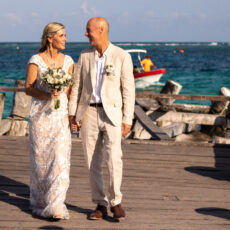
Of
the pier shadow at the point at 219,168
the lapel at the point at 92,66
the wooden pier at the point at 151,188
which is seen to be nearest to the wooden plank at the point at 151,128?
the wooden pier at the point at 151,188

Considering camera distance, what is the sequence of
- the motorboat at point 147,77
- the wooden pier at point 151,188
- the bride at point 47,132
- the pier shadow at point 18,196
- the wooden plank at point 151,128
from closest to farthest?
the wooden pier at point 151,188 → the bride at point 47,132 → the pier shadow at point 18,196 → the wooden plank at point 151,128 → the motorboat at point 147,77

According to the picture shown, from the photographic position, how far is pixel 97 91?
4.70 m

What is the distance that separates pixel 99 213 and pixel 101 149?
63 centimetres

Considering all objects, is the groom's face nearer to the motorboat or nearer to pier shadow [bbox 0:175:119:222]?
pier shadow [bbox 0:175:119:222]

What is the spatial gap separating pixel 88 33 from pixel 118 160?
4.09 feet

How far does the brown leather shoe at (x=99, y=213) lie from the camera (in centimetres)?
479

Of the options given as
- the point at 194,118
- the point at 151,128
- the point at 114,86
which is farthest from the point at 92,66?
the point at 194,118

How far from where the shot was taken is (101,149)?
4.86 metres

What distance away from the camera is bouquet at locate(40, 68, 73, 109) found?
4.67 metres

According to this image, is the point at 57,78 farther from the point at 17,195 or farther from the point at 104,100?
the point at 17,195

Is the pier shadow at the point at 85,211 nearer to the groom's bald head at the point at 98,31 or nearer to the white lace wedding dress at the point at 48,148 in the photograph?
the white lace wedding dress at the point at 48,148

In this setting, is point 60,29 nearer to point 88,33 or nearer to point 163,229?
point 88,33

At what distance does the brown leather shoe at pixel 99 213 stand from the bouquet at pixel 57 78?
124 cm

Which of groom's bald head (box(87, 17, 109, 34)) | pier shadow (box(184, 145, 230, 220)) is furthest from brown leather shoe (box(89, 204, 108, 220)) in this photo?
pier shadow (box(184, 145, 230, 220))
